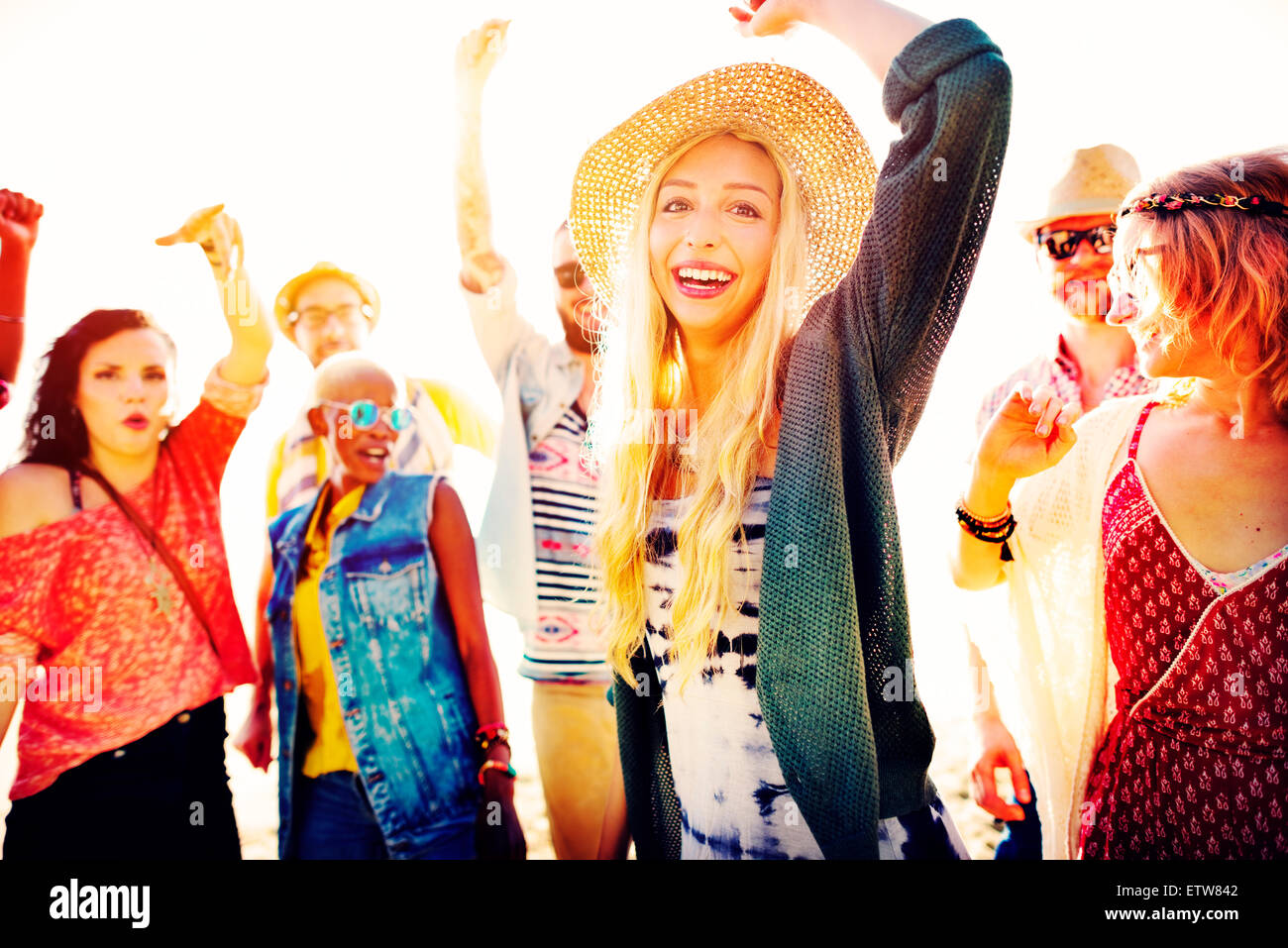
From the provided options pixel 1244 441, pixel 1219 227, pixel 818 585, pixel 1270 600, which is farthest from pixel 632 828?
pixel 1219 227

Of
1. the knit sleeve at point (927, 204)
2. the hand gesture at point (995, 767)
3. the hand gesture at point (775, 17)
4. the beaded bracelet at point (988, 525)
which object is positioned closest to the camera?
the knit sleeve at point (927, 204)

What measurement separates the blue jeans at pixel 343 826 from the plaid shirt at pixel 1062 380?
1.84 meters

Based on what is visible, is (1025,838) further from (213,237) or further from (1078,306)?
(213,237)

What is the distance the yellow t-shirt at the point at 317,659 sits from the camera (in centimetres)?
236

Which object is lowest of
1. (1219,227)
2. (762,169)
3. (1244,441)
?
(1244,441)

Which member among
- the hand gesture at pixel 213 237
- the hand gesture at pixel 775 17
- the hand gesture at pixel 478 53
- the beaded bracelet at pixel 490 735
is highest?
the hand gesture at pixel 478 53

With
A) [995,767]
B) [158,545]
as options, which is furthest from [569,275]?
[995,767]

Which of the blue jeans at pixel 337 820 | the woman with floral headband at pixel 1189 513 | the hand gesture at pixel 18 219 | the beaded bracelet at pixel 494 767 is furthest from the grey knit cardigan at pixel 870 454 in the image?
the hand gesture at pixel 18 219

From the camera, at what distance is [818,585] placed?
1373 mm

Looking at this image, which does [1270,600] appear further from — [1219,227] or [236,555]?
[236,555]

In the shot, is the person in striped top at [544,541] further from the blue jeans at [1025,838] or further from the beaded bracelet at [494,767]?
the blue jeans at [1025,838]

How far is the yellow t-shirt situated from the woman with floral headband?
166cm
